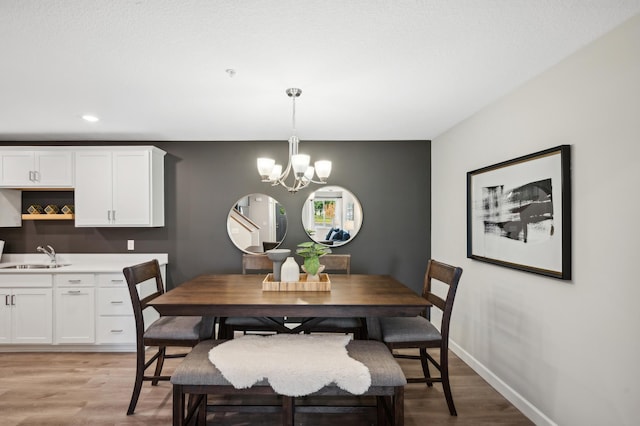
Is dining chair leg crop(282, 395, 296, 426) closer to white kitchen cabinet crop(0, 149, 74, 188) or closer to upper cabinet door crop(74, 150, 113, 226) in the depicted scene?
upper cabinet door crop(74, 150, 113, 226)

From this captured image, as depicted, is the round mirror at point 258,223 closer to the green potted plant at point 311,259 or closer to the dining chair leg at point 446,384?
the green potted plant at point 311,259

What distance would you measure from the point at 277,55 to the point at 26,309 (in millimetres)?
3531

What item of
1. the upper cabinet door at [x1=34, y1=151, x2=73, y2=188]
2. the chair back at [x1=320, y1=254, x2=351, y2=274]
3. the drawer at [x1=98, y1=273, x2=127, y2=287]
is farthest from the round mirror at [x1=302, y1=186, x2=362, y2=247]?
the upper cabinet door at [x1=34, y1=151, x2=73, y2=188]

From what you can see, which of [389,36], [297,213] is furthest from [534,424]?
[297,213]

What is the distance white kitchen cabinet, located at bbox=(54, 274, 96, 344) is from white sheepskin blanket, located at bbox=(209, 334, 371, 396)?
2.19m

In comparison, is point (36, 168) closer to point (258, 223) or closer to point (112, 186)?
point (112, 186)

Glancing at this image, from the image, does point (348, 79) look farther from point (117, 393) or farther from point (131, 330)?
point (131, 330)

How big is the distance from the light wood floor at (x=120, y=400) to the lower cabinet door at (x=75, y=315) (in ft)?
0.73

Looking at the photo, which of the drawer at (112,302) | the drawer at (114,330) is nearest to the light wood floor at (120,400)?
the drawer at (114,330)

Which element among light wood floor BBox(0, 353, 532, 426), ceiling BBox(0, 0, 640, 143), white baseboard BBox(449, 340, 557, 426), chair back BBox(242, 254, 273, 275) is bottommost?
light wood floor BBox(0, 353, 532, 426)

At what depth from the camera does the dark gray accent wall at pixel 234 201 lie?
3.99 m

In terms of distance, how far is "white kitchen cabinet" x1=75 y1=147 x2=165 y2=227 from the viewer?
367 cm

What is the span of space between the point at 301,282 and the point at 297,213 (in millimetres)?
1633

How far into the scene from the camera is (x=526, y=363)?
7.69ft
